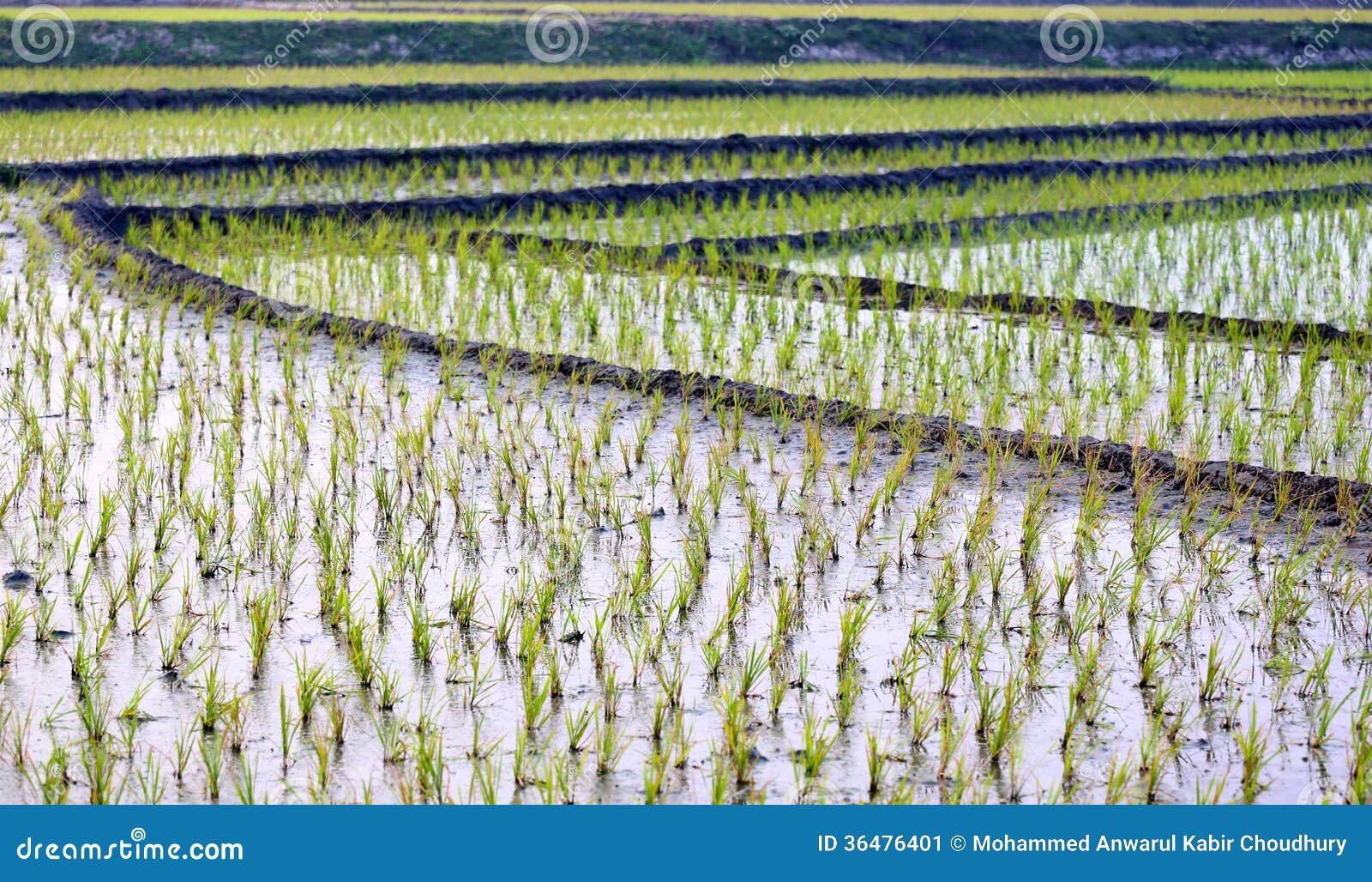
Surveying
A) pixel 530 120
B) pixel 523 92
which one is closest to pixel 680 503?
pixel 530 120

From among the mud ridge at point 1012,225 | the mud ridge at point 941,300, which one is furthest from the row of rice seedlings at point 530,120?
the mud ridge at point 941,300

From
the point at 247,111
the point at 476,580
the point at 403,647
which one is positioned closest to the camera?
the point at 403,647

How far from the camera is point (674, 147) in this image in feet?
36.8

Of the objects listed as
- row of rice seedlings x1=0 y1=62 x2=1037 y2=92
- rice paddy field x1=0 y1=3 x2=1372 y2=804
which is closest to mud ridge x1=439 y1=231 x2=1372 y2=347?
rice paddy field x1=0 y1=3 x2=1372 y2=804

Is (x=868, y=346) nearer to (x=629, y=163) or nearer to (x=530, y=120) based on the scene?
(x=629, y=163)

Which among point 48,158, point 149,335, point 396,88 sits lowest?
point 149,335

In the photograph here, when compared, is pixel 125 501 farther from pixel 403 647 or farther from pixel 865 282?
pixel 865 282

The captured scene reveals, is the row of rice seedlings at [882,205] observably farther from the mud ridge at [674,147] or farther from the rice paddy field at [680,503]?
the mud ridge at [674,147]

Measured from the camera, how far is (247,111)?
507 inches

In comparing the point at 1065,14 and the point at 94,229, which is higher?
the point at 1065,14

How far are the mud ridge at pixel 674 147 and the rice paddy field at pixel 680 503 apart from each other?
2.78 ft

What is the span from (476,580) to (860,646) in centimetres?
85

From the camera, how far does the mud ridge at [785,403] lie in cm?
393
